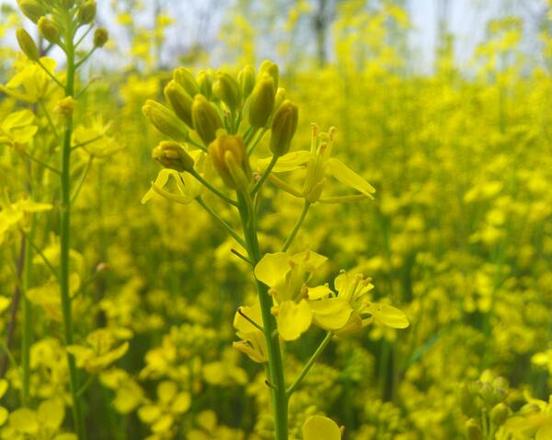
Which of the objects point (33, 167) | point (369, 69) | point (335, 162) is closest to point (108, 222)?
point (33, 167)

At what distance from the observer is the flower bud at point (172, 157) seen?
0.85 meters

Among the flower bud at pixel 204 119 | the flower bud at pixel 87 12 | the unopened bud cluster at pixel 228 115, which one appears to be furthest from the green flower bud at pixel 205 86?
the flower bud at pixel 87 12

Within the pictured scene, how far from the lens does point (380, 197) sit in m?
3.20

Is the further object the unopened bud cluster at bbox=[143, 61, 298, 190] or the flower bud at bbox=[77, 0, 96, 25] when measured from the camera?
the flower bud at bbox=[77, 0, 96, 25]

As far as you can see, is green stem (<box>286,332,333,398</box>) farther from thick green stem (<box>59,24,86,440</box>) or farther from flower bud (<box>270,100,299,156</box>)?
thick green stem (<box>59,24,86,440</box>)

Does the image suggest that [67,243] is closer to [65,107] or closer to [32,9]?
[65,107]

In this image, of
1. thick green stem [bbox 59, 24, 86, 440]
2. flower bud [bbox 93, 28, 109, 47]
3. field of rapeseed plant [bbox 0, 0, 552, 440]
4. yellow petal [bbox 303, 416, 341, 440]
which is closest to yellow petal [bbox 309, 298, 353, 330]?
field of rapeseed plant [bbox 0, 0, 552, 440]

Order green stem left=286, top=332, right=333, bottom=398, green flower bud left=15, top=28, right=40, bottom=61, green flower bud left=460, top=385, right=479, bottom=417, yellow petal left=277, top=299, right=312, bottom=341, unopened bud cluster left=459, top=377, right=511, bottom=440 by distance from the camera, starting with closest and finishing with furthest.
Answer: yellow petal left=277, top=299, right=312, bottom=341
green stem left=286, top=332, right=333, bottom=398
unopened bud cluster left=459, top=377, right=511, bottom=440
green flower bud left=460, top=385, right=479, bottom=417
green flower bud left=15, top=28, right=40, bottom=61

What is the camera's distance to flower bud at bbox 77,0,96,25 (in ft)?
4.54

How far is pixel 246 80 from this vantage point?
0.95 metres

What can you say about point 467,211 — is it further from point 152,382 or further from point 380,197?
point 152,382

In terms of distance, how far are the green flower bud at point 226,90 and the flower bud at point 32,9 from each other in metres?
0.64

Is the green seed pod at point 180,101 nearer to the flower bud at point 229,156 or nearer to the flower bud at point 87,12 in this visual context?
the flower bud at point 229,156

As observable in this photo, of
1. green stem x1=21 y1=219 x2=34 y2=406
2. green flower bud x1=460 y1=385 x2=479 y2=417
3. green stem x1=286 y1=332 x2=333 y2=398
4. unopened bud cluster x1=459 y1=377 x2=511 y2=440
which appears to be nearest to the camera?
green stem x1=286 y1=332 x2=333 y2=398
